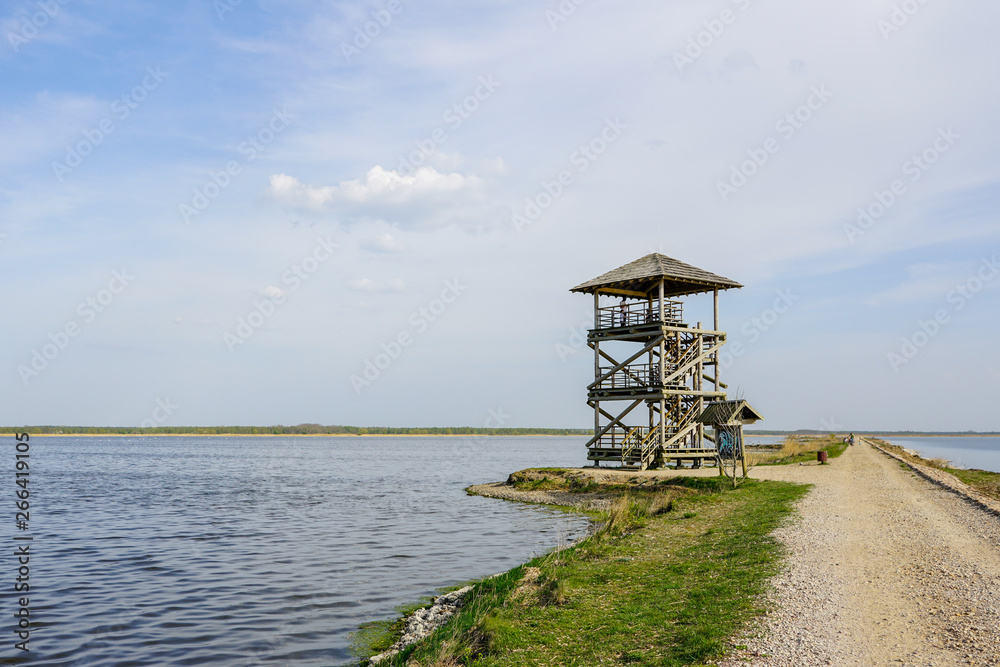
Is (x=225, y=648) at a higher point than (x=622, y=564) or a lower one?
lower

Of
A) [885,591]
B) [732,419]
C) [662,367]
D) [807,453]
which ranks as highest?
[662,367]

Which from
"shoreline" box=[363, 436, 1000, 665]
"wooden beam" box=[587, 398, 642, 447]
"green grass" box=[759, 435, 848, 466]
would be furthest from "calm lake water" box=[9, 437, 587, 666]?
"green grass" box=[759, 435, 848, 466]

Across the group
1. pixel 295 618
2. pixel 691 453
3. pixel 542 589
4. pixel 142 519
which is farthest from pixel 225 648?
pixel 691 453

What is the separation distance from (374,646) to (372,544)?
1110 centimetres

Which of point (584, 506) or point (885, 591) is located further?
point (584, 506)

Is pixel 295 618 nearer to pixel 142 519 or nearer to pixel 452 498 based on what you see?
pixel 142 519

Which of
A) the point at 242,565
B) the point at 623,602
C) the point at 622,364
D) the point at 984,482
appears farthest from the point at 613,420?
the point at 623,602

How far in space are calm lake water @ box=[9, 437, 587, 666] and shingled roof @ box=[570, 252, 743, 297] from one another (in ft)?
42.2

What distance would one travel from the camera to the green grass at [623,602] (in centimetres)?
959

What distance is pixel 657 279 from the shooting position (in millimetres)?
36812

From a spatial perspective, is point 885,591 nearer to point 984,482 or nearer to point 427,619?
point 427,619

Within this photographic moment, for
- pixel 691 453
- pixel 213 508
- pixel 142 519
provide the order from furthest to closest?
pixel 691 453
pixel 213 508
pixel 142 519

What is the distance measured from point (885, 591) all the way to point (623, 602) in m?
4.18

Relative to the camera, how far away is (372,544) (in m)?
23.8
